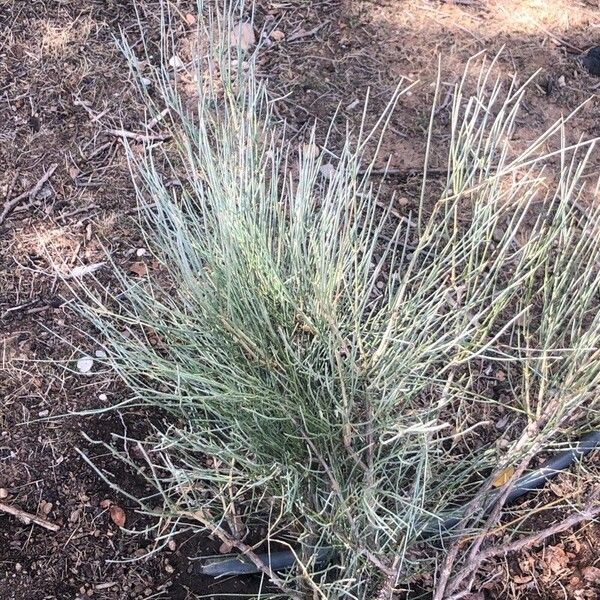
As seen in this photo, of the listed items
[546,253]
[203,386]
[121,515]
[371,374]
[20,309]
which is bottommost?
[121,515]

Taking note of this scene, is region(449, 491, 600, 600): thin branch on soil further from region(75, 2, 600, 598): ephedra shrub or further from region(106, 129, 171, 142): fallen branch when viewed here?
region(106, 129, 171, 142): fallen branch

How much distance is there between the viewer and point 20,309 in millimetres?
2092

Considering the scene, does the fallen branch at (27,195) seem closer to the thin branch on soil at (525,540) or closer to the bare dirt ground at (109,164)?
the bare dirt ground at (109,164)

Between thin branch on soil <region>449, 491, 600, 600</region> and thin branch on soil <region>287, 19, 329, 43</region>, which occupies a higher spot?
thin branch on soil <region>287, 19, 329, 43</region>

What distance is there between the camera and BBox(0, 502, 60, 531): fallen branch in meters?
1.80

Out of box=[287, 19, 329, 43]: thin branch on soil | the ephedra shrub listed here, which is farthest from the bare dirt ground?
the ephedra shrub

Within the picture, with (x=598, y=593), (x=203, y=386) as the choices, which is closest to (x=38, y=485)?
(x=203, y=386)

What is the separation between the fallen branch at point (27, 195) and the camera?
224cm

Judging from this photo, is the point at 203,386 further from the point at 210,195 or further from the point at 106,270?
the point at 106,270

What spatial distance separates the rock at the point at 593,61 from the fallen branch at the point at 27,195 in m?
1.80

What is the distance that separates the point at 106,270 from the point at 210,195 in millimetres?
861

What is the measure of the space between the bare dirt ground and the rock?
25mm

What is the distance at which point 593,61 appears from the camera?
8.30 ft

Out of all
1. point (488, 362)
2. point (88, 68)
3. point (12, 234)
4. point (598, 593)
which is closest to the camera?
point (598, 593)
